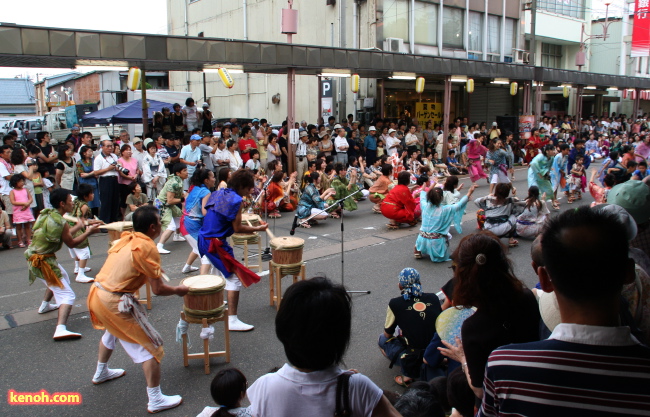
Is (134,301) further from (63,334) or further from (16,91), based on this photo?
(16,91)

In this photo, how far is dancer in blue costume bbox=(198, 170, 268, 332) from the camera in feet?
18.1

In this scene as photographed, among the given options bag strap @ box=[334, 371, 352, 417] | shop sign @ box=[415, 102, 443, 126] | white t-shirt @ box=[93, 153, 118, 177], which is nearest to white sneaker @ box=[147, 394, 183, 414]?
bag strap @ box=[334, 371, 352, 417]

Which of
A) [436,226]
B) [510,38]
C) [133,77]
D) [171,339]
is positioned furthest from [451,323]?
[510,38]

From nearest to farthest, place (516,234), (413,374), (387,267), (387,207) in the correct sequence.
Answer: (413,374) → (387,267) → (516,234) → (387,207)

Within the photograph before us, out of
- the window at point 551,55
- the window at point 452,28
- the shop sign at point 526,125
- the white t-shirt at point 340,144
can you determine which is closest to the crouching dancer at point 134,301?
the white t-shirt at point 340,144

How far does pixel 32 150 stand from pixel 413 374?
32.5 ft

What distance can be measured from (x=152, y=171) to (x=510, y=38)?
22.0 m

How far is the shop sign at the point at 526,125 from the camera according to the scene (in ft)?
72.2

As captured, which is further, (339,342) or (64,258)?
(64,258)

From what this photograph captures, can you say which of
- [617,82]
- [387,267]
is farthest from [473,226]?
[617,82]

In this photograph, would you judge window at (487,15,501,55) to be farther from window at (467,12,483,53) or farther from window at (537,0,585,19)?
window at (537,0,585,19)

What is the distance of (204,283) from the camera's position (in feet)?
16.0

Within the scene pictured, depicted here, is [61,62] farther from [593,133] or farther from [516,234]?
[593,133]

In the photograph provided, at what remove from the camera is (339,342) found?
7.07 ft
